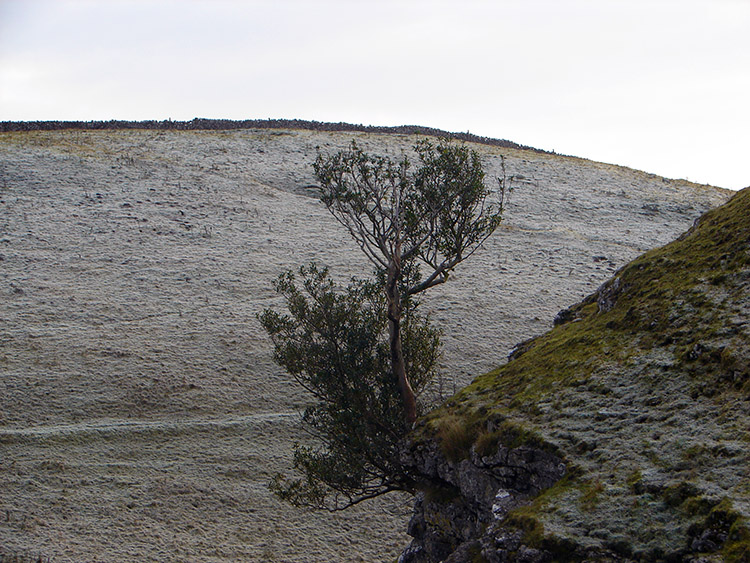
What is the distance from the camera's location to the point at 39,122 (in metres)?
52.8

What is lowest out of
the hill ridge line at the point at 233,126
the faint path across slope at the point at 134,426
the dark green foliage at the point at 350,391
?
the faint path across slope at the point at 134,426

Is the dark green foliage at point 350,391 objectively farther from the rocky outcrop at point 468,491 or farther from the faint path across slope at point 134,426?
the faint path across slope at point 134,426

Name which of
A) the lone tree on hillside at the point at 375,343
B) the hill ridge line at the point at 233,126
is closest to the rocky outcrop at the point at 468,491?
the lone tree on hillside at the point at 375,343

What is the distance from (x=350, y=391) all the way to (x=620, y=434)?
7.67 meters

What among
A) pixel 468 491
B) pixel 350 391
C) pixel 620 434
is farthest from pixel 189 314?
pixel 620 434

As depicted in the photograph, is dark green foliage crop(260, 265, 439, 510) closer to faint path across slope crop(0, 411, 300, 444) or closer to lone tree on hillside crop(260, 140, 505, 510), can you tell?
lone tree on hillside crop(260, 140, 505, 510)

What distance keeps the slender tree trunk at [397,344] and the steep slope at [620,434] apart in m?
2.51

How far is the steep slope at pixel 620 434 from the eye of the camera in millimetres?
7445

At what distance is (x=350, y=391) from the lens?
15.7 meters

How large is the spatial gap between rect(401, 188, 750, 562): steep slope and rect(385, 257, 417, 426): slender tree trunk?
98.9 inches

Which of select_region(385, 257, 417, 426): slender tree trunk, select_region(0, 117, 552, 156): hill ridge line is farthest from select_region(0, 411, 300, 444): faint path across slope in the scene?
select_region(0, 117, 552, 156): hill ridge line

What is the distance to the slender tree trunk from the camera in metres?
15.4

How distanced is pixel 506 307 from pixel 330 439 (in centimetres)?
1420

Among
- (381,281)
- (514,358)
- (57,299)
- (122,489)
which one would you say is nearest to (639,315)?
(514,358)
